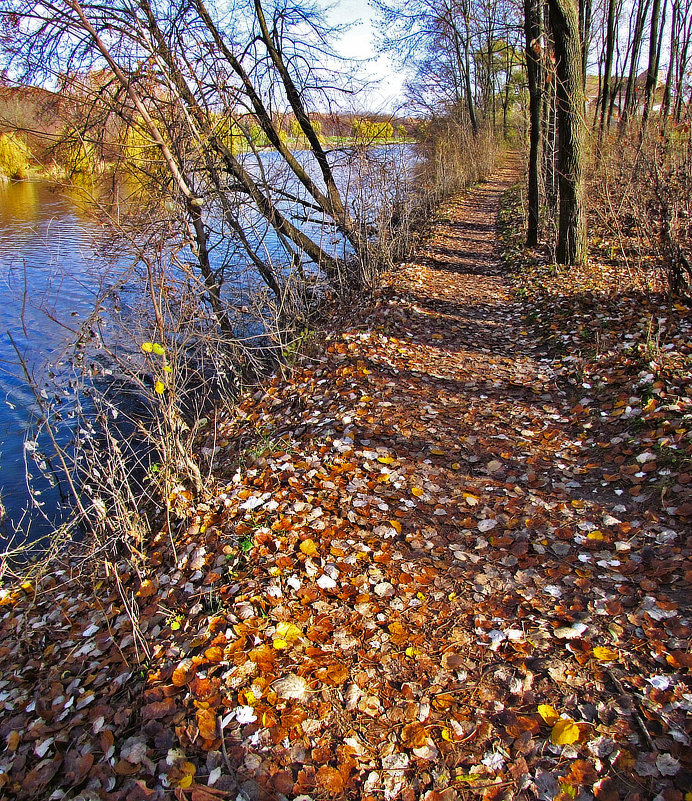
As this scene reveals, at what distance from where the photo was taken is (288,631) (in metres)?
2.74

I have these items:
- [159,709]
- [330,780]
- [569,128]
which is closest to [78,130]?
[569,128]

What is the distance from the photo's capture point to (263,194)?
8297mm

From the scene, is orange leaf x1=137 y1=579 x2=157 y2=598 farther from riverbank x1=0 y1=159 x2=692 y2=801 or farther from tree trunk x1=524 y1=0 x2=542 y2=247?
tree trunk x1=524 y1=0 x2=542 y2=247

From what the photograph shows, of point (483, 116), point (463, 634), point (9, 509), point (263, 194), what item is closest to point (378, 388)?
point (463, 634)

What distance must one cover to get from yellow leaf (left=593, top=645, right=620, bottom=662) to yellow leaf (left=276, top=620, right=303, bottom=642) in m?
1.49

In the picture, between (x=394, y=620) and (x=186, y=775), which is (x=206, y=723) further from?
(x=394, y=620)

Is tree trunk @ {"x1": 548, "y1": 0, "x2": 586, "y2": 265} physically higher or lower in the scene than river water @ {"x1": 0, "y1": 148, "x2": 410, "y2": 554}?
higher

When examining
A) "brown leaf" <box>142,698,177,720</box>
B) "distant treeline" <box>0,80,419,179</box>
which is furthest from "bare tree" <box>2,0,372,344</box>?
"brown leaf" <box>142,698,177,720</box>

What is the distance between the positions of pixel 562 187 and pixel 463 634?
7.64 meters

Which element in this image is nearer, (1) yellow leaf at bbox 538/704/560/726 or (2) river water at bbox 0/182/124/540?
(1) yellow leaf at bbox 538/704/560/726

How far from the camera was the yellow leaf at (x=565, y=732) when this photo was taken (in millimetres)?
2148

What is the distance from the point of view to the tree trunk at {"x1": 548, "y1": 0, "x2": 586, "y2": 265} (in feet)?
24.0

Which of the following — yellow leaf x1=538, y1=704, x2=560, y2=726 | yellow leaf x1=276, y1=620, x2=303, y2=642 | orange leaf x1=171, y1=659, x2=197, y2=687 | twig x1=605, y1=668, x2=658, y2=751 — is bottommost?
yellow leaf x1=538, y1=704, x2=560, y2=726

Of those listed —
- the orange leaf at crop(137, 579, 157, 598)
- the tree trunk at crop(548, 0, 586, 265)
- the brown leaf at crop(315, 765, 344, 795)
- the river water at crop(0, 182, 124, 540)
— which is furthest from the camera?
the tree trunk at crop(548, 0, 586, 265)
